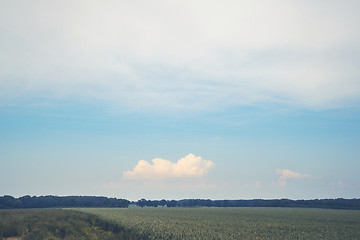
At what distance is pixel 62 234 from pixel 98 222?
15.4m

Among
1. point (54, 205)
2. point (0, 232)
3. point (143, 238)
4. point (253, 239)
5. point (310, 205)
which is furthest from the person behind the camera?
point (54, 205)

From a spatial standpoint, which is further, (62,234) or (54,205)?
(54,205)

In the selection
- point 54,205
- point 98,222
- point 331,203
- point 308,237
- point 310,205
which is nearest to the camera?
point 308,237

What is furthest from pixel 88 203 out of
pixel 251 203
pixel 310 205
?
pixel 310 205

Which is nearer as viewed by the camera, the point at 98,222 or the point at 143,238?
the point at 143,238

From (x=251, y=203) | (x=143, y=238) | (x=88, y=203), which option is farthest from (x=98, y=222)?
(x=251, y=203)

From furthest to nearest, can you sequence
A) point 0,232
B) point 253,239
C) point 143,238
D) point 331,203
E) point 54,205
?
Result: point 54,205, point 331,203, point 0,232, point 143,238, point 253,239

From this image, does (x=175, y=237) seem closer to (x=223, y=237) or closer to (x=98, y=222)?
(x=223, y=237)

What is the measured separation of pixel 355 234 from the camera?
88.7ft

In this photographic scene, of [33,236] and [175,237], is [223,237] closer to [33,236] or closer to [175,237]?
[175,237]

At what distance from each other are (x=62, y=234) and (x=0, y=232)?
20.6ft

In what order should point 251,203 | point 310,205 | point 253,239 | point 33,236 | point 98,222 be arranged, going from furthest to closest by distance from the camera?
point 251,203, point 310,205, point 98,222, point 33,236, point 253,239

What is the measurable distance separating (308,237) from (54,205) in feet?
498

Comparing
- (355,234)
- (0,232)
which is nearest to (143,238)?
(0,232)
